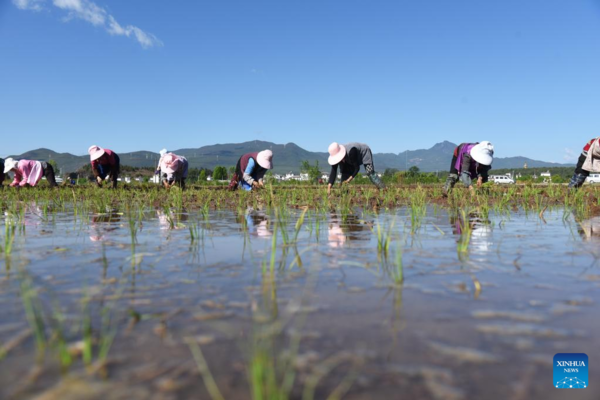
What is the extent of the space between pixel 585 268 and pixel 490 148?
6.50m

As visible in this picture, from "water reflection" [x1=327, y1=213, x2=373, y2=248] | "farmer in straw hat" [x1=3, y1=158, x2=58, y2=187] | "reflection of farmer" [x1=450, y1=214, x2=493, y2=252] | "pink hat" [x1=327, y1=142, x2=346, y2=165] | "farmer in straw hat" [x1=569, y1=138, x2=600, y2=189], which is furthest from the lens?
"farmer in straw hat" [x1=3, y1=158, x2=58, y2=187]

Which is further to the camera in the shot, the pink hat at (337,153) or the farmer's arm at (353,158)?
the farmer's arm at (353,158)

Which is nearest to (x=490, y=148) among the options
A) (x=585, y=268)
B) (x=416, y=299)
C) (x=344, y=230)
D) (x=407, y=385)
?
(x=344, y=230)

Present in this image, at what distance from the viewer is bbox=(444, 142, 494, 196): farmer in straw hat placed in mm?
7789

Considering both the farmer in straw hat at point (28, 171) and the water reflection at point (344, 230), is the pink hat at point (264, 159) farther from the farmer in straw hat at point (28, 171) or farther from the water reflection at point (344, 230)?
the farmer in straw hat at point (28, 171)

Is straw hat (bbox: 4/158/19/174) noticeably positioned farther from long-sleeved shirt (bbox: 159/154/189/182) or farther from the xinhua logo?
the xinhua logo

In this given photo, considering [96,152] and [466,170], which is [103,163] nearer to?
[96,152]

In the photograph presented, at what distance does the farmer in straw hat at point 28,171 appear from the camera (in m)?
12.0

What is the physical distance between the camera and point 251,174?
9953mm

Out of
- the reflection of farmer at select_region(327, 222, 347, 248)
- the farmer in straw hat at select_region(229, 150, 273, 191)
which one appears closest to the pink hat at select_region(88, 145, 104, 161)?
the farmer in straw hat at select_region(229, 150, 273, 191)

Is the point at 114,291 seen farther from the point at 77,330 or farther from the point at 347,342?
the point at 347,342

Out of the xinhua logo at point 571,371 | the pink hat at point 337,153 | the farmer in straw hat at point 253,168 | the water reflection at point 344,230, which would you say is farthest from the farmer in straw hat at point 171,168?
the xinhua logo at point 571,371

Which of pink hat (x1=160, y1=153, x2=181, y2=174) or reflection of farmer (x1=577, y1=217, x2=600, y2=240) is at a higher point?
pink hat (x1=160, y1=153, x2=181, y2=174)

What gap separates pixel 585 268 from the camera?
6.16 ft
